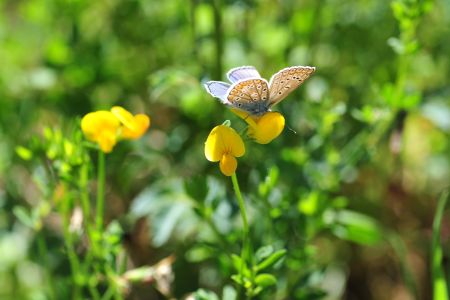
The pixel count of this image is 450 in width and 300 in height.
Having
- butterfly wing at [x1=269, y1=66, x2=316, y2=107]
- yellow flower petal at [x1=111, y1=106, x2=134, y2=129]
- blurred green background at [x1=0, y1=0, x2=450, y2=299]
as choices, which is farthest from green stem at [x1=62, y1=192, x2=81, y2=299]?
butterfly wing at [x1=269, y1=66, x2=316, y2=107]

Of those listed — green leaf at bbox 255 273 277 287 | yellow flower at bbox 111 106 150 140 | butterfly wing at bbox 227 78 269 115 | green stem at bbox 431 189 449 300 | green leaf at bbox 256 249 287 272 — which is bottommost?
green stem at bbox 431 189 449 300

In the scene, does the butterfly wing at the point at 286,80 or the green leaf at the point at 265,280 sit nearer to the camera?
the butterfly wing at the point at 286,80

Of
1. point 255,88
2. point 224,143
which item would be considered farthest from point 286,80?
point 224,143

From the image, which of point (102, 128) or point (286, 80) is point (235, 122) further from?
point (286, 80)

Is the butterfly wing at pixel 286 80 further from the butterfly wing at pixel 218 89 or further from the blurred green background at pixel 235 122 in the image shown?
the blurred green background at pixel 235 122

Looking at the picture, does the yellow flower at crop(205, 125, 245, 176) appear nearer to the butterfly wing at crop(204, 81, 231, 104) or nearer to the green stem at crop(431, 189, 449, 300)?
the butterfly wing at crop(204, 81, 231, 104)

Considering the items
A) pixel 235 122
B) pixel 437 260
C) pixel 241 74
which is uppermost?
pixel 241 74

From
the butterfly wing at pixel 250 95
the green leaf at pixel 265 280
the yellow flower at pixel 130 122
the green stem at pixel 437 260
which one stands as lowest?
the green stem at pixel 437 260

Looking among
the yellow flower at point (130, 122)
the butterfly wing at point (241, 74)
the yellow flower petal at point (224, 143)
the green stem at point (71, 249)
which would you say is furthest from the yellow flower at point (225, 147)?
the green stem at point (71, 249)
